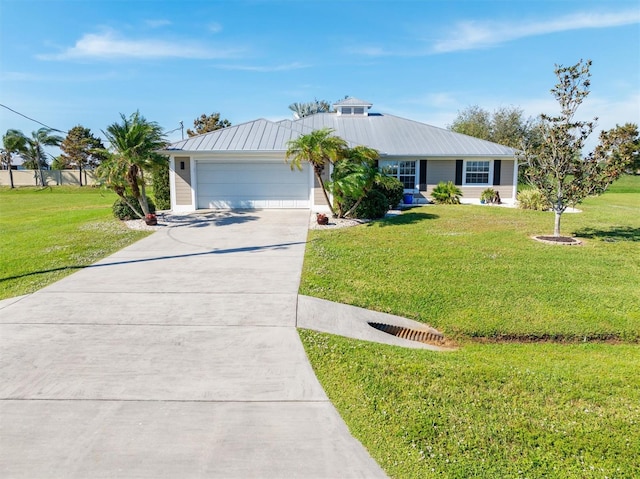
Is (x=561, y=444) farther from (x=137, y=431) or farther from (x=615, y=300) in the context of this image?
(x=615, y=300)

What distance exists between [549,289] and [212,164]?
1337 cm

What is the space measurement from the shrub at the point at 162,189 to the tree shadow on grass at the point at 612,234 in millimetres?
14731

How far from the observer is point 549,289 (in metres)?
7.48

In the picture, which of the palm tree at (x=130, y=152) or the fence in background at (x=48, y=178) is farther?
the fence in background at (x=48, y=178)

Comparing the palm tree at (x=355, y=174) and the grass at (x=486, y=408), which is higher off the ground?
the palm tree at (x=355, y=174)

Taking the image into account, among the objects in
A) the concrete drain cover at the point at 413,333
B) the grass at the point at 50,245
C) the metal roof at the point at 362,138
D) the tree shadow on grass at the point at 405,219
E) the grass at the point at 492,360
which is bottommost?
the concrete drain cover at the point at 413,333

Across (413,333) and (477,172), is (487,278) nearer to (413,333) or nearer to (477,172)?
(413,333)

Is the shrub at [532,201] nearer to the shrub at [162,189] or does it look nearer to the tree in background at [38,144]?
the shrub at [162,189]

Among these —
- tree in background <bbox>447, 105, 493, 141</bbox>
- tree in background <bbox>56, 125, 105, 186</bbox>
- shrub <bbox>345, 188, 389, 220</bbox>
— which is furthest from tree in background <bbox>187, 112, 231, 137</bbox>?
shrub <bbox>345, 188, 389, 220</bbox>

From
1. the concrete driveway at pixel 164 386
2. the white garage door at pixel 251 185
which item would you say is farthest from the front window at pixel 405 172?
the concrete driveway at pixel 164 386

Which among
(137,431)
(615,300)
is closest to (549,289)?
(615,300)

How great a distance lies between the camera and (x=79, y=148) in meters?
45.6

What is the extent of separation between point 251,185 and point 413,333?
12.6m

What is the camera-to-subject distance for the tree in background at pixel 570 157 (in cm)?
1073
